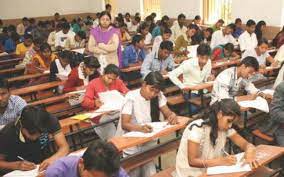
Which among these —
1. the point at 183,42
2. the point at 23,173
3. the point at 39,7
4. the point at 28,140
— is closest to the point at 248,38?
the point at 183,42

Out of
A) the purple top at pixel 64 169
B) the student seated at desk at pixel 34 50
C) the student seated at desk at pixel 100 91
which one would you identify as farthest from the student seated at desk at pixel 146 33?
the purple top at pixel 64 169

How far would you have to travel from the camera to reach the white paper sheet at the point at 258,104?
3.67 metres

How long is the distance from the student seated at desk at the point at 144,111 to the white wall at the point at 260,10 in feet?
19.2

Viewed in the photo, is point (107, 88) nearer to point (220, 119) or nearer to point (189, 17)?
point (220, 119)

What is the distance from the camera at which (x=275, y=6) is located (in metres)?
7.95

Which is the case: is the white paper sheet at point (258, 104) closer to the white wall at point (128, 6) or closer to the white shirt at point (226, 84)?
the white shirt at point (226, 84)

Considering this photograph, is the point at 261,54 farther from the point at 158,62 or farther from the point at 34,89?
the point at 34,89

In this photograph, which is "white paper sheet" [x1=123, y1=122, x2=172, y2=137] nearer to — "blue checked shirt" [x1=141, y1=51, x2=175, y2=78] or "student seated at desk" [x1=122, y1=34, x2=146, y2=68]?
"blue checked shirt" [x1=141, y1=51, x2=175, y2=78]

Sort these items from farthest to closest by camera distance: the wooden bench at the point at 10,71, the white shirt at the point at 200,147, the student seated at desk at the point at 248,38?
the student seated at desk at the point at 248,38 < the wooden bench at the point at 10,71 < the white shirt at the point at 200,147

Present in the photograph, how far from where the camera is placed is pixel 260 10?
8336mm

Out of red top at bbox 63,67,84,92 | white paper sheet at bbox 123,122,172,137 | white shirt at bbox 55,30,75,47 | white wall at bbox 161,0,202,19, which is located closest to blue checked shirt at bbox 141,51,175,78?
red top at bbox 63,67,84,92

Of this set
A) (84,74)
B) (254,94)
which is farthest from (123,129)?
(254,94)

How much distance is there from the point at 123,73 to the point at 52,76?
129 cm

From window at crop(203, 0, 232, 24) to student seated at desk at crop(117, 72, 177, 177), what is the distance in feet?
22.2
